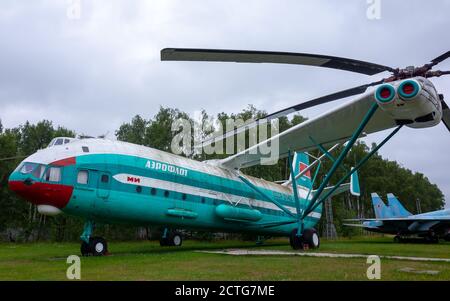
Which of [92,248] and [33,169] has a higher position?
[33,169]

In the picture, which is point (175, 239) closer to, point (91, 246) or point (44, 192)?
point (91, 246)

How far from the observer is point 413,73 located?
11.4 metres

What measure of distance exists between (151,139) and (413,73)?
3321cm

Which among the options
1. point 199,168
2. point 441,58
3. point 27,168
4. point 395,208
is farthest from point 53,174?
point 395,208

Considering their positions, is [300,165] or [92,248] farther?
[300,165]

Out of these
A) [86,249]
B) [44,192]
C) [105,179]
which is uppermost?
[105,179]

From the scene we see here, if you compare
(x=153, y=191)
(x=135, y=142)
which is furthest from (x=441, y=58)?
(x=135, y=142)

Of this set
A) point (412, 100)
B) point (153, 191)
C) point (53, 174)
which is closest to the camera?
point (412, 100)

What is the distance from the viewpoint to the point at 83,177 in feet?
49.1

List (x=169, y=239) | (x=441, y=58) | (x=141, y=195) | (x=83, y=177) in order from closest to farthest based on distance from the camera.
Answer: (x=441, y=58) < (x=83, y=177) < (x=141, y=195) < (x=169, y=239)

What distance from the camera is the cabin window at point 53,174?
14217 millimetres

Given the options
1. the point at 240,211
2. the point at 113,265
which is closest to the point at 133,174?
the point at 113,265

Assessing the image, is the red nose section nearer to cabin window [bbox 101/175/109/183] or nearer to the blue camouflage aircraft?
cabin window [bbox 101/175/109/183]

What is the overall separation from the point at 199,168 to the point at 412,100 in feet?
37.1
